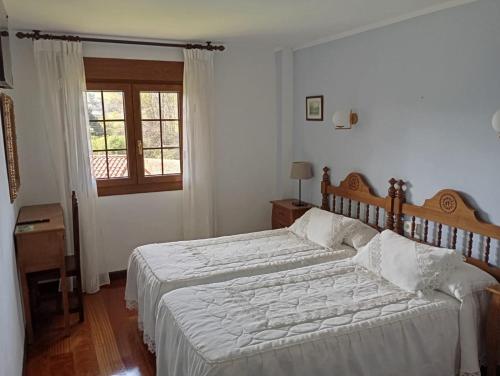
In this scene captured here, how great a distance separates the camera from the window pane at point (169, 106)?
4277 mm

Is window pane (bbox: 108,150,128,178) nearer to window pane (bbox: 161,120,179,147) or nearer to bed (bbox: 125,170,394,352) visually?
window pane (bbox: 161,120,179,147)

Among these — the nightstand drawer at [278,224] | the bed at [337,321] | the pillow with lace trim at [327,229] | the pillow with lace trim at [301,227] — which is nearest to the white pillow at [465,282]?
the bed at [337,321]

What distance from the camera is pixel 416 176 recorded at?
316 centimetres

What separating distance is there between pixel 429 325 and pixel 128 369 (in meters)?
1.93

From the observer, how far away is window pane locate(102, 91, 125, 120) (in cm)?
404

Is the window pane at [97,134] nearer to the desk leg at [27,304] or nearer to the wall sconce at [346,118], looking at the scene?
the desk leg at [27,304]

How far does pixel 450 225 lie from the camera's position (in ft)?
9.36

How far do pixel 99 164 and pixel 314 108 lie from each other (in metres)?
2.24

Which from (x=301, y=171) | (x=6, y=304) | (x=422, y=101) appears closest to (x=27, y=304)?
(x=6, y=304)

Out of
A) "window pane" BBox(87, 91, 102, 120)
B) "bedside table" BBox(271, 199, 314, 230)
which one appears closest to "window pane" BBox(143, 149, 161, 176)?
"window pane" BBox(87, 91, 102, 120)

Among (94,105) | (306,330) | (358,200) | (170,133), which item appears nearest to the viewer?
(306,330)

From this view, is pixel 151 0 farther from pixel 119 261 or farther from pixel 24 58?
pixel 119 261

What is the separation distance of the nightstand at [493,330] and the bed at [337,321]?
65 mm

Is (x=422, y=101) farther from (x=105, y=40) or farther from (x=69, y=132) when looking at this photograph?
(x=69, y=132)
